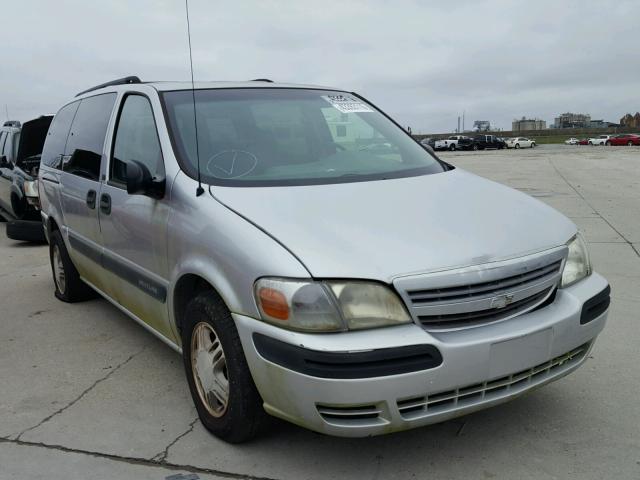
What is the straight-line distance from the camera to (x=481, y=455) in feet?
9.26

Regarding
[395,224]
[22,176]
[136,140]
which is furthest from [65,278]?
[22,176]

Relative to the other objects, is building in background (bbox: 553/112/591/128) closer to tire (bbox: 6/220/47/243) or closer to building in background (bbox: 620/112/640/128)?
building in background (bbox: 620/112/640/128)

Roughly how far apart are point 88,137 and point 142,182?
170cm

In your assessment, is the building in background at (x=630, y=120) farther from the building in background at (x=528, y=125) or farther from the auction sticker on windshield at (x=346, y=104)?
the auction sticker on windshield at (x=346, y=104)

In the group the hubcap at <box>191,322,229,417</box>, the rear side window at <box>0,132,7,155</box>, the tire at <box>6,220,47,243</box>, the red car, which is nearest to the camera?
the hubcap at <box>191,322,229,417</box>

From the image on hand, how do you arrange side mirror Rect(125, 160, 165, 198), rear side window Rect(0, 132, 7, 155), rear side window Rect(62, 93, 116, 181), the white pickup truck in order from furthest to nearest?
1. the white pickup truck
2. rear side window Rect(0, 132, 7, 155)
3. rear side window Rect(62, 93, 116, 181)
4. side mirror Rect(125, 160, 165, 198)

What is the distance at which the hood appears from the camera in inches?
97.7

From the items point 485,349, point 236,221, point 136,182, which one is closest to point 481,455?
point 485,349

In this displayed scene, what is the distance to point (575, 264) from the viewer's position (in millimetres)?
2990

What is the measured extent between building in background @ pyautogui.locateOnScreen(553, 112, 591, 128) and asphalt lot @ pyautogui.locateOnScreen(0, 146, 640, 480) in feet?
464

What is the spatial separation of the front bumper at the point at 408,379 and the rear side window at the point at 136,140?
134 cm

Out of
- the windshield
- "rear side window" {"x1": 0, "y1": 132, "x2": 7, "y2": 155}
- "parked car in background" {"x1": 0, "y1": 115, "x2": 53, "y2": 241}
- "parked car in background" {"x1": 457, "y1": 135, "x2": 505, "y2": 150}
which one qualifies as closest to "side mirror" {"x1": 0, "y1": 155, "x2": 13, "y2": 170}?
"parked car in background" {"x1": 0, "y1": 115, "x2": 53, "y2": 241}

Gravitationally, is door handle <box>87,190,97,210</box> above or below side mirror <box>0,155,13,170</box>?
above

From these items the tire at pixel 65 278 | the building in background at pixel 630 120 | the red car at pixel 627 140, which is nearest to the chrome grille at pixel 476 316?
the tire at pixel 65 278
